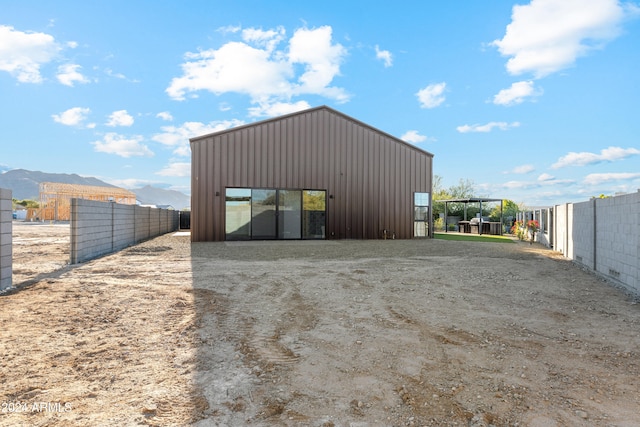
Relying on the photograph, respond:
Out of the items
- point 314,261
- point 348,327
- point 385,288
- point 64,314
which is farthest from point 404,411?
point 314,261

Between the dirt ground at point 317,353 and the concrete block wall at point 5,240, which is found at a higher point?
the concrete block wall at point 5,240

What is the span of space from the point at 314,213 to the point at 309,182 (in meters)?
1.25

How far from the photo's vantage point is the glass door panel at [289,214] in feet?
47.2

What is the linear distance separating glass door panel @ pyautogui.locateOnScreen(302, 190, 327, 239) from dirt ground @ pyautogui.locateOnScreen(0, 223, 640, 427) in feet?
29.5

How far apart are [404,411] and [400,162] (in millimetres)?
14690

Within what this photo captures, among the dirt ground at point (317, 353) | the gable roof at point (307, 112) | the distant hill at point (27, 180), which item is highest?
the distant hill at point (27, 180)

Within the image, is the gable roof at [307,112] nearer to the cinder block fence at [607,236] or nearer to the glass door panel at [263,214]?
the glass door panel at [263,214]

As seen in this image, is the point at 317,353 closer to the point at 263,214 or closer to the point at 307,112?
the point at 263,214

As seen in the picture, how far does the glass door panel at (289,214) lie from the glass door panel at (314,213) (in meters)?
0.20

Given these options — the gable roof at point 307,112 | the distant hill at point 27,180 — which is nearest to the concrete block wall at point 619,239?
the gable roof at point 307,112

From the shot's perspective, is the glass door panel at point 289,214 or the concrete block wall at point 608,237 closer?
the concrete block wall at point 608,237

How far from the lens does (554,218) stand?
38.8ft

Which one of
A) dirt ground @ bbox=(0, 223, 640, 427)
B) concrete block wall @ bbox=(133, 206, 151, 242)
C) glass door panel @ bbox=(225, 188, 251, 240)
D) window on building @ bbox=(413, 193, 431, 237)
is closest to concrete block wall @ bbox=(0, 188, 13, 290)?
dirt ground @ bbox=(0, 223, 640, 427)

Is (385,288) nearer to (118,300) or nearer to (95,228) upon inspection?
(118,300)
